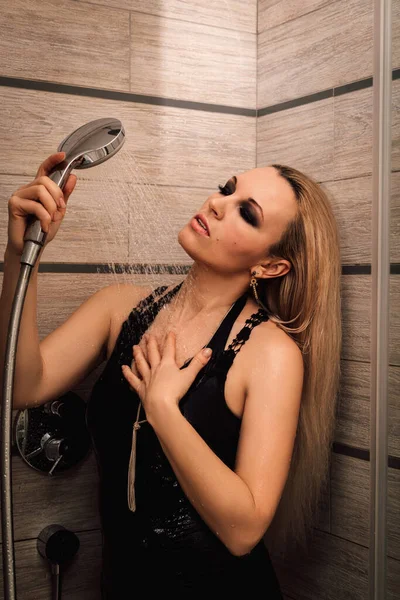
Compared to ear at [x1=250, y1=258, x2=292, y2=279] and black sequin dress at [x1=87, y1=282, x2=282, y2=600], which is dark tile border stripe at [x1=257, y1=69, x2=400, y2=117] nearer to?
ear at [x1=250, y1=258, x2=292, y2=279]

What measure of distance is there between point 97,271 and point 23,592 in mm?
734

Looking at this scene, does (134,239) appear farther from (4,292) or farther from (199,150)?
(4,292)

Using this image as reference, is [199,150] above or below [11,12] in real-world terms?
below

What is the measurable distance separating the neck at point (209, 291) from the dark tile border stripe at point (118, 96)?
469 mm

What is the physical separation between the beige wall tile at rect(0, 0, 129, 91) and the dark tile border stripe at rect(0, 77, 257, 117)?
0.04ft

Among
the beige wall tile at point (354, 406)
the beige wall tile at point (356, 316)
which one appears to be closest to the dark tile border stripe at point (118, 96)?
the beige wall tile at point (356, 316)

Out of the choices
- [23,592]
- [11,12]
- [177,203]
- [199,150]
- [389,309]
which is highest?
[11,12]

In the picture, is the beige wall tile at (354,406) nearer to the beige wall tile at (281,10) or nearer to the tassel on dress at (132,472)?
the tassel on dress at (132,472)

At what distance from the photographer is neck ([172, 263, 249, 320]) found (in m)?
1.45

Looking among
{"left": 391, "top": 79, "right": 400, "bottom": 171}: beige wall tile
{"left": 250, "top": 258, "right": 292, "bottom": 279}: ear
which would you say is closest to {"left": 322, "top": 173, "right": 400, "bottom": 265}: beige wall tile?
{"left": 250, "top": 258, "right": 292, "bottom": 279}: ear

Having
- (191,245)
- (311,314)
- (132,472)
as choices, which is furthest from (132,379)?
(311,314)

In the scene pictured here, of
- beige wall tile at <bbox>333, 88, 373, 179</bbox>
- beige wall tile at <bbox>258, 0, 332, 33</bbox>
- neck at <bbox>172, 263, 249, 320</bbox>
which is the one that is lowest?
neck at <bbox>172, 263, 249, 320</bbox>

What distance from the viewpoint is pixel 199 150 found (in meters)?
1.75

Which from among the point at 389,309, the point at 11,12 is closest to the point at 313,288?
the point at 389,309
